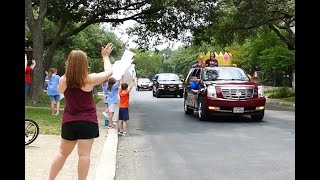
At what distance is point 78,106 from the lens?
17.1 feet

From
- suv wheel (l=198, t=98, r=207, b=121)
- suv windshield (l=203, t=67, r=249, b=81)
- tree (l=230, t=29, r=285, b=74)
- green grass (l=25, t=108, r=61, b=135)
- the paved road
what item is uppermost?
tree (l=230, t=29, r=285, b=74)

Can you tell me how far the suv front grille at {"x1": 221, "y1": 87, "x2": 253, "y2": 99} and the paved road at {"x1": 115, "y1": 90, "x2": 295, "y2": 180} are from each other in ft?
2.65

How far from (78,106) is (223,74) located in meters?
10.3

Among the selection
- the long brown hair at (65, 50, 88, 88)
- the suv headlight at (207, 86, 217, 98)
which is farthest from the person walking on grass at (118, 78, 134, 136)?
the long brown hair at (65, 50, 88, 88)

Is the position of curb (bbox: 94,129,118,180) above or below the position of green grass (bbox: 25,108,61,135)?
below

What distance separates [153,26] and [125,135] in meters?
15.7

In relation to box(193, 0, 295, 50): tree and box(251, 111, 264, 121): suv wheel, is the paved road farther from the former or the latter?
box(193, 0, 295, 50): tree

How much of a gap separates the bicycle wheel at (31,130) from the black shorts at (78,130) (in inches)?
142

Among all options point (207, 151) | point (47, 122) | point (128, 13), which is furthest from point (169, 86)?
point (207, 151)

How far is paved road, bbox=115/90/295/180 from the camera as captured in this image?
695 cm

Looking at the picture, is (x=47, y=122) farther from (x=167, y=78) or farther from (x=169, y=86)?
(x=167, y=78)
